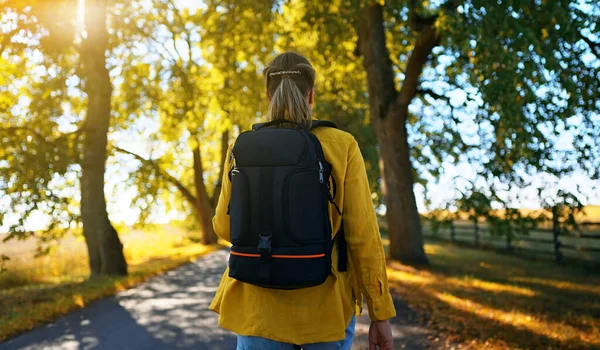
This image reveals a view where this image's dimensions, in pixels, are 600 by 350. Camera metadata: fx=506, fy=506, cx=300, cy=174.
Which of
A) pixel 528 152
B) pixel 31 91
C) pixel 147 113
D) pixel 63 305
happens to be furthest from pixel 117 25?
pixel 528 152

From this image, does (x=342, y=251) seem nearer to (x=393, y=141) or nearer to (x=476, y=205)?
(x=476, y=205)

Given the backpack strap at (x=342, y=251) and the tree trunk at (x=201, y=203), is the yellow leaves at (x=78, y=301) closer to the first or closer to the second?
the backpack strap at (x=342, y=251)

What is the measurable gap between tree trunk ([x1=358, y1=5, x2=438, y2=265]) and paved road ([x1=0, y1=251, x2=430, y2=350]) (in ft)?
15.6

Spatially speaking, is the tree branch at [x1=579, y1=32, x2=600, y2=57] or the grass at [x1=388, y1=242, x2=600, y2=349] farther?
the tree branch at [x1=579, y1=32, x2=600, y2=57]

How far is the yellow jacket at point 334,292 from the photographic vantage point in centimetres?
189

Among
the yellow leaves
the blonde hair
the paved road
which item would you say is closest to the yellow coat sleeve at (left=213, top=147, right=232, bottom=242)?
the blonde hair

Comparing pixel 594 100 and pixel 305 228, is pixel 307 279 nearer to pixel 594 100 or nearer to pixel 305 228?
pixel 305 228

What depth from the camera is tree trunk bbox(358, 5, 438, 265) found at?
40.7 ft

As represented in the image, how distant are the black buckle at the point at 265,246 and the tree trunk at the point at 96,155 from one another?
1163cm

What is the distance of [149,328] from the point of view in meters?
6.27

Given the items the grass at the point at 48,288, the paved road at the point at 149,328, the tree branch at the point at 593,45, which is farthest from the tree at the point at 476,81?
the grass at the point at 48,288

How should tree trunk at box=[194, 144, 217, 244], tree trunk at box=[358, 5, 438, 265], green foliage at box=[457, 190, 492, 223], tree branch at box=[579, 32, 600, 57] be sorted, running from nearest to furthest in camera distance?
tree branch at box=[579, 32, 600, 57]
green foliage at box=[457, 190, 492, 223]
tree trunk at box=[358, 5, 438, 265]
tree trunk at box=[194, 144, 217, 244]

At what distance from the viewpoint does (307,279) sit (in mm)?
1810

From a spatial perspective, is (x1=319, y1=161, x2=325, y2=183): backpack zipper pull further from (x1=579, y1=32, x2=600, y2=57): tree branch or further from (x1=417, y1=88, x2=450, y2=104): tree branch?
(x1=417, y1=88, x2=450, y2=104): tree branch
